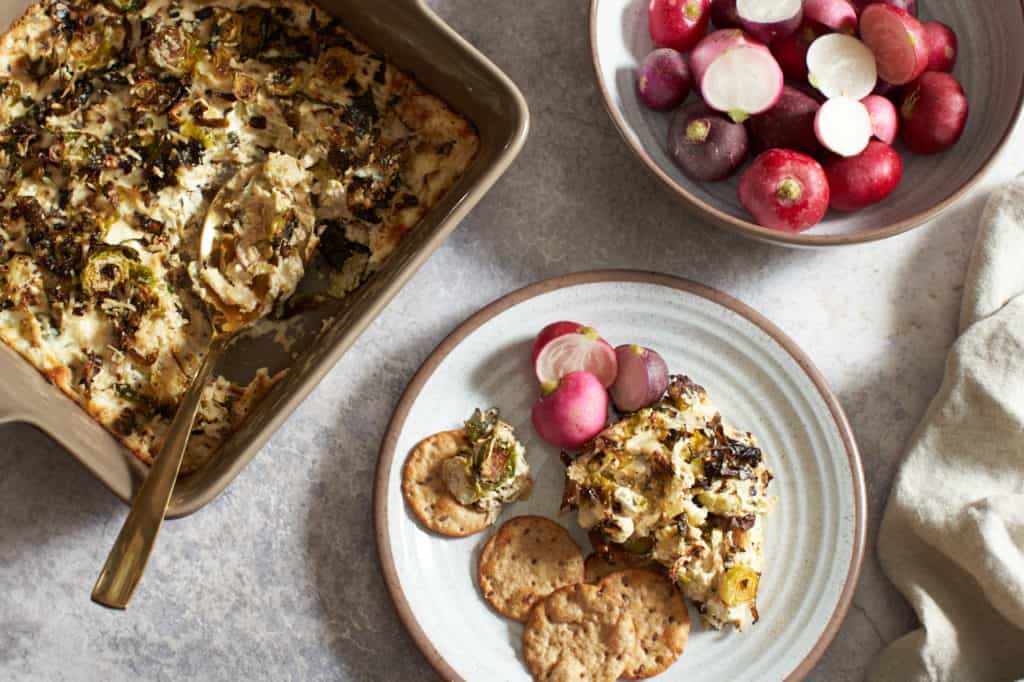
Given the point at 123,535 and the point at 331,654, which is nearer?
the point at 123,535

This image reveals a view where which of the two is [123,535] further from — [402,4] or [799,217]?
[799,217]

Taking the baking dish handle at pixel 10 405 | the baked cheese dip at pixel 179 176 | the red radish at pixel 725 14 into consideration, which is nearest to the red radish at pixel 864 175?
the red radish at pixel 725 14

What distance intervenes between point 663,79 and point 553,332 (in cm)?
54

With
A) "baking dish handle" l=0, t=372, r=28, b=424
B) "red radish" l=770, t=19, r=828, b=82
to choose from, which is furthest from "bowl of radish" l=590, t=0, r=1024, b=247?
"baking dish handle" l=0, t=372, r=28, b=424

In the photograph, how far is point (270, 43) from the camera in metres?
1.90

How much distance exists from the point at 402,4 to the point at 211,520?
1082mm

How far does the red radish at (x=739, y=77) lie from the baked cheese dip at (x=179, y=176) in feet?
1.61

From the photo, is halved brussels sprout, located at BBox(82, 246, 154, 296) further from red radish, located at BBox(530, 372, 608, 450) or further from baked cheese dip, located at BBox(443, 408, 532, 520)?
red radish, located at BBox(530, 372, 608, 450)

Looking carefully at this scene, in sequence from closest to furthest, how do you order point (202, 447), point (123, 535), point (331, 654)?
1. point (123, 535)
2. point (202, 447)
3. point (331, 654)

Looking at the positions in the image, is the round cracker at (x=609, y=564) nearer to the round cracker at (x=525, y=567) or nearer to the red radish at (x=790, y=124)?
the round cracker at (x=525, y=567)

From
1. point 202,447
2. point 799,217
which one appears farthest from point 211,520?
point 799,217

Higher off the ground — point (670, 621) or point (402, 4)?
point (402, 4)

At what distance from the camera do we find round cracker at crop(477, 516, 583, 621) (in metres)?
1.91

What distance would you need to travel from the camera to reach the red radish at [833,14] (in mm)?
1913
